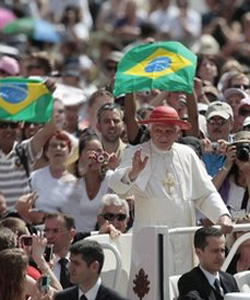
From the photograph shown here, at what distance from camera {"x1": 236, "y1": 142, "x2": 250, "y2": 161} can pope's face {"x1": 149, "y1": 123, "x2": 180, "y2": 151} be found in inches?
30.1

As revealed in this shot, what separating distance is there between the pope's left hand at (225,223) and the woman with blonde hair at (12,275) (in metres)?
2.20

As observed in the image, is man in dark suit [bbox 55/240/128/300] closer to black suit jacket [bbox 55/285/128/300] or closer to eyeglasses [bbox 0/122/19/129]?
black suit jacket [bbox 55/285/128/300]

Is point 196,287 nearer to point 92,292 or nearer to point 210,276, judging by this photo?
point 210,276

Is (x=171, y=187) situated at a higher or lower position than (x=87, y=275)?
higher

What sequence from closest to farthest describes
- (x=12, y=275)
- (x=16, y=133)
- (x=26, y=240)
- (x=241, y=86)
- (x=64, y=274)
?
(x=12, y=275) → (x=26, y=240) → (x=64, y=274) → (x=16, y=133) → (x=241, y=86)

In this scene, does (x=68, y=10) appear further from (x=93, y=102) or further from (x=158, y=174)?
(x=158, y=174)

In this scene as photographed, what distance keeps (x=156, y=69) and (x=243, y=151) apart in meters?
1.54

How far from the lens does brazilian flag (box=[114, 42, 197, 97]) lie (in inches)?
555

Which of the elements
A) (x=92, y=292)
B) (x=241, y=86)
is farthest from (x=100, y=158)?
(x=241, y=86)

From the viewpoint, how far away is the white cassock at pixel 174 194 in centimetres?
1253

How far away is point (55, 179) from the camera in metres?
14.9

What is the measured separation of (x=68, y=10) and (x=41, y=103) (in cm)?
754

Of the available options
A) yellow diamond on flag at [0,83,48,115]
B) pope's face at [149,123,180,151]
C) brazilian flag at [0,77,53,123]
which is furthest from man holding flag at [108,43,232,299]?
yellow diamond on flag at [0,83,48,115]

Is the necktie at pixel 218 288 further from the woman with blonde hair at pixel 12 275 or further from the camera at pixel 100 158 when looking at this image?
the woman with blonde hair at pixel 12 275
